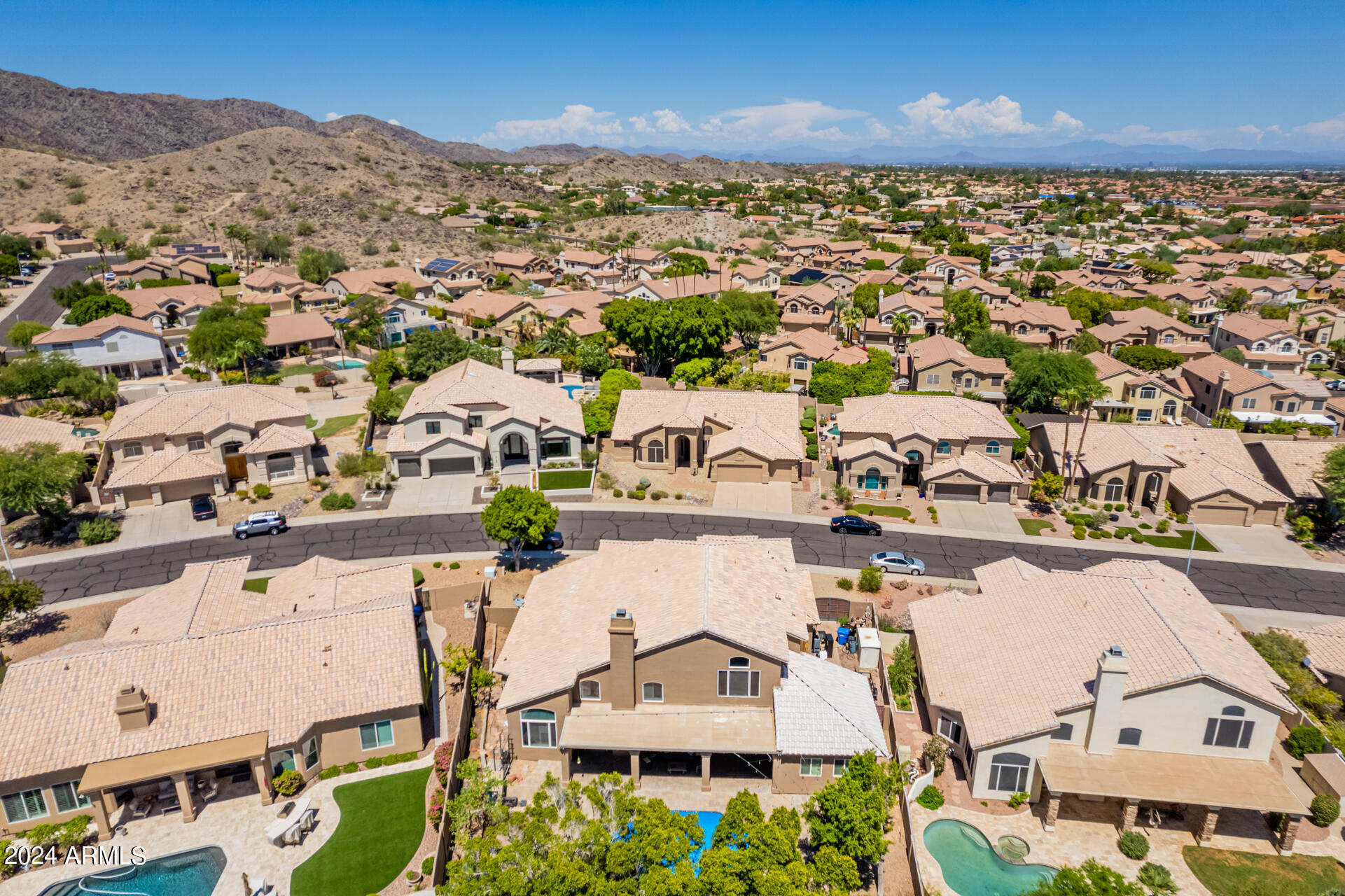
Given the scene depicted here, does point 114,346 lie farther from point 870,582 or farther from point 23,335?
point 870,582

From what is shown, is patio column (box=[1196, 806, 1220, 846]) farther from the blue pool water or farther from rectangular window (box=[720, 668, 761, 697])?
the blue pool water

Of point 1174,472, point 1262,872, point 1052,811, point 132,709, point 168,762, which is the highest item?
point 132,709

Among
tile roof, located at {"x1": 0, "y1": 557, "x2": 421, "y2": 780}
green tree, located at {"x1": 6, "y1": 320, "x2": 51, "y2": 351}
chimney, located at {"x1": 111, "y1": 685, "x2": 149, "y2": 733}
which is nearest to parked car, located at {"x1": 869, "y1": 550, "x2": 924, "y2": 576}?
tile roof, located at {"x1": 0, "y1": 557, "x2": 421, "y2": 780}

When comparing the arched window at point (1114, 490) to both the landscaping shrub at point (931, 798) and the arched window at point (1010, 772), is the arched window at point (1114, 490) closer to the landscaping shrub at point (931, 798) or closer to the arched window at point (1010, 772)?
the arched window at point (1010, 772)

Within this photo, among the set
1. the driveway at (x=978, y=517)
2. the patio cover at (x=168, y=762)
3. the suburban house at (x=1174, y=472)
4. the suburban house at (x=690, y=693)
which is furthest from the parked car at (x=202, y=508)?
the suburban house at (x=1174, y=472)

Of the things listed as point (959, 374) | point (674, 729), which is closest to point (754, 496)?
point (674, 729)

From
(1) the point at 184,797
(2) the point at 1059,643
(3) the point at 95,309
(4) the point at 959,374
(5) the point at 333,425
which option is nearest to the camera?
(1) the point at 184,797

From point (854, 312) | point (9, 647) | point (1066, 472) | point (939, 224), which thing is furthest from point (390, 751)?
point (939, 224)
